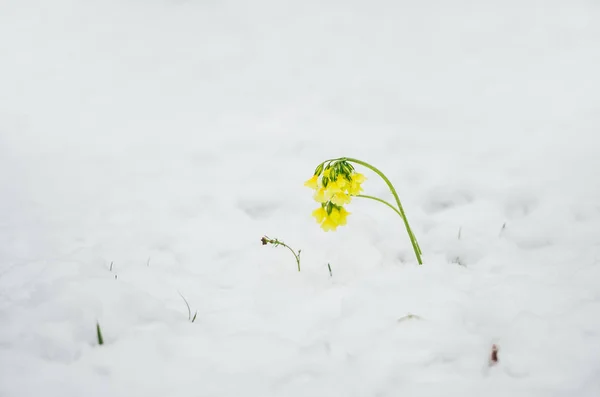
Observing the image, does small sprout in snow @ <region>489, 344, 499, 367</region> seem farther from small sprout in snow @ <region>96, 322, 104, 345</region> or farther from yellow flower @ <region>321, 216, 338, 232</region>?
small sprout in snow @ <region>96, 322, 104, 345</region>

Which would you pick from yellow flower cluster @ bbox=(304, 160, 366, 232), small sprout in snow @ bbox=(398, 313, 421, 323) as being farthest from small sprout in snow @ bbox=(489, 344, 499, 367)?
yellow flower cluster @ bbox=(304, 160, 366, 232)

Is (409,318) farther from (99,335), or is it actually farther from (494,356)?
(99,335)

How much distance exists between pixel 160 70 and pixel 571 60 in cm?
306

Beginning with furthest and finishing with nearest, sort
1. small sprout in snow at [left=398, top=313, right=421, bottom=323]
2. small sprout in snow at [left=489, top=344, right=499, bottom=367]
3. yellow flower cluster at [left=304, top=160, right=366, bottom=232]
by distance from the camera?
Answer: yellow flower cluster at [left=304, top=160, right=366, bottom=232] → small sprout in snow at [left=398, top=313, right=421, bottom=323] → small sprout in snow at [left=489, top=344, right=499, bottom=367]

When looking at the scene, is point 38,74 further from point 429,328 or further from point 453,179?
point 429,328

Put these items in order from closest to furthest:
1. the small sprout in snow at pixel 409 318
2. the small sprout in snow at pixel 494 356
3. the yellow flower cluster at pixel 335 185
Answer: the small sprout in snow at pixel 494 356, the small sprout in snow at pixel 409 318, the yellow flower cluster at pixel 335 185

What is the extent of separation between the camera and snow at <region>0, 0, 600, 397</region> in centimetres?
127

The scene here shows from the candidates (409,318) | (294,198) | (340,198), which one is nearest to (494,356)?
(409,318)

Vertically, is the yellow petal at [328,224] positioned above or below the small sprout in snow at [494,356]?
above

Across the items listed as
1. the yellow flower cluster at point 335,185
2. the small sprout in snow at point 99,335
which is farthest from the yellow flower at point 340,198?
the small sprout in snow at point 99,335

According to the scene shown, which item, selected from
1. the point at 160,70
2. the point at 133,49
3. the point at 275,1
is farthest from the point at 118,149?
the point at 275,1

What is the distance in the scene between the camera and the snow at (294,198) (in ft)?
4.17

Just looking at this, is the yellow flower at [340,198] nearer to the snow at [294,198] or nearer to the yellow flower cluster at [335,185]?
the yellow flower cluster at [335,185]

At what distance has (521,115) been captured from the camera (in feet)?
9.87
